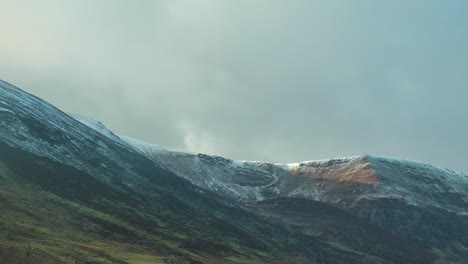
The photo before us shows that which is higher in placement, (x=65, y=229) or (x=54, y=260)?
(x=65, y=229)

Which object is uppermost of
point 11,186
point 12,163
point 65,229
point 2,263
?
point 12,163

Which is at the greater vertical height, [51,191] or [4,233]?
[51,191]

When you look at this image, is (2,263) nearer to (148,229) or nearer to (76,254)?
(76,254)

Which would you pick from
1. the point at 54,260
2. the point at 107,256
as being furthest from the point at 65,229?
the point at 54,260

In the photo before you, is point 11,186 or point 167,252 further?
point 11,186

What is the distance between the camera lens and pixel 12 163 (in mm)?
194625

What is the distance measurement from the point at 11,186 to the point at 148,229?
50.2 meters

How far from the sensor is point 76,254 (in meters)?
Result: 95.6

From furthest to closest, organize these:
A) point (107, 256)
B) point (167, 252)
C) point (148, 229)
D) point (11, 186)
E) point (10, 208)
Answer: point (148, 229), point (11, 186), point (167, 252), point (10, 208), point (107, 256)

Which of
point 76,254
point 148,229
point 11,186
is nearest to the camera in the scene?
point 76,254

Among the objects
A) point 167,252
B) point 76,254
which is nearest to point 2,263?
point 76,254

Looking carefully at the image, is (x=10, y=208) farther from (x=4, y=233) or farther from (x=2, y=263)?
(x=2, y=263)

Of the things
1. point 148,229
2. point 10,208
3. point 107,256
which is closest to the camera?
point 107,256

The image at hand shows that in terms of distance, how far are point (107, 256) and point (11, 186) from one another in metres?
81.1
